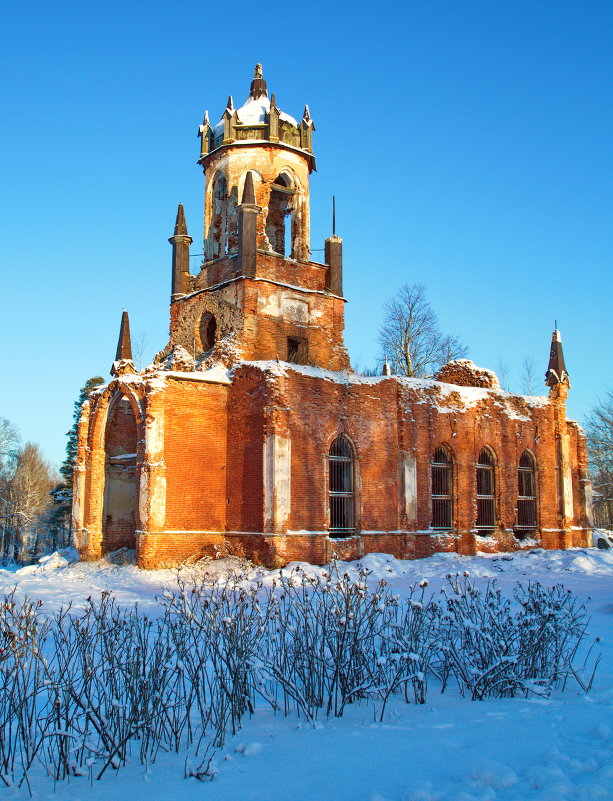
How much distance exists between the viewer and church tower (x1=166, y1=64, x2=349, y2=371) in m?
21.9

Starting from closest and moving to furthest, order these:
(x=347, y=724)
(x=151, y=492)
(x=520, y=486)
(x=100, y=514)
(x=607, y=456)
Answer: (x=347, y=724), (x=151, y=492), (x=100, y=514), (x=520, y=486), (x=607, y=456)

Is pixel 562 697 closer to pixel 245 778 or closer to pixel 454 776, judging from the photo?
pixel 454 776

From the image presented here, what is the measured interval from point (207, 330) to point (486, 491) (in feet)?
33.6

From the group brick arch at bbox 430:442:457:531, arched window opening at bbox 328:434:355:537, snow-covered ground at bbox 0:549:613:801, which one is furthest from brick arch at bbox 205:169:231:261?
snow-covered ground at bbox 0:549:613:801

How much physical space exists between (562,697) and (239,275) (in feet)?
55.1

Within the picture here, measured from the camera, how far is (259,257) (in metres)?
22.2

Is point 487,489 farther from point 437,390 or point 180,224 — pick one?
point 180,224

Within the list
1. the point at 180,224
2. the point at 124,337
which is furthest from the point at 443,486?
the point at 124,337

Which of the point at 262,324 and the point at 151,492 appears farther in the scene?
the point at 262,324

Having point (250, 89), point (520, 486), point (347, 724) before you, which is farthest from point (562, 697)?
point (250, 89)

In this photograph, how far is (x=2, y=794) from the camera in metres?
4.76

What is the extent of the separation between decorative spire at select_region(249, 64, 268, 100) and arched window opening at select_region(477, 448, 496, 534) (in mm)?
13856

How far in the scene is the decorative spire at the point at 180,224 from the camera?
80.2 ft

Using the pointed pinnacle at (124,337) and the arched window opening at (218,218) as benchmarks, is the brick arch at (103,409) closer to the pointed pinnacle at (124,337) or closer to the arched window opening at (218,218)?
the arched window opening at (218,218)
